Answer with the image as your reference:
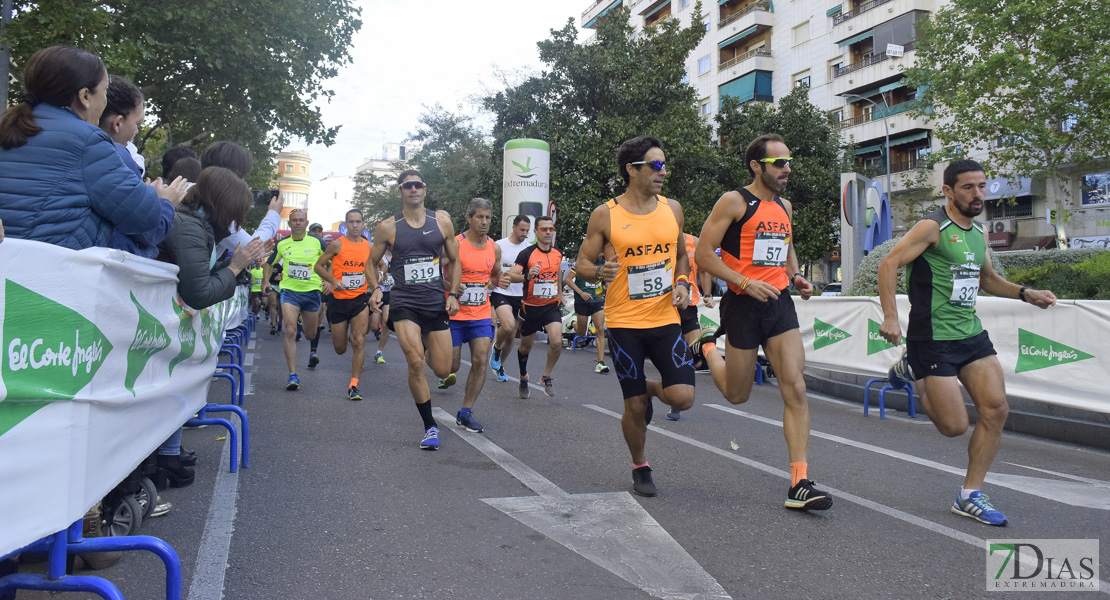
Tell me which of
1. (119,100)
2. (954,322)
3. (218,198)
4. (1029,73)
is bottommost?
(954,322)

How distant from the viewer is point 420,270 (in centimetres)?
668

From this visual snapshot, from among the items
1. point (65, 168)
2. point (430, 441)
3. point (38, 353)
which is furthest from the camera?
point (430, 441)

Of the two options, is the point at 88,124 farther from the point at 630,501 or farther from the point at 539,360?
the point at 539,360

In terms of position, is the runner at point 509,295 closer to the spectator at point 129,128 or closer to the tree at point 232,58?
→ the spectator at point 129,128

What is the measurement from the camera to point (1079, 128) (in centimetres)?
2773

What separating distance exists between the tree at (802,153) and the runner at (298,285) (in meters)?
23.7

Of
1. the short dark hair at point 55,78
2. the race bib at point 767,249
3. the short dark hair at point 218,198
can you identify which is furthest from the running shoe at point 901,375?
the short dark hair at point 55,78

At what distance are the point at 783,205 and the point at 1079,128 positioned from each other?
27952 mm

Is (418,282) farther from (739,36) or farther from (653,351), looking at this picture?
(739,36)

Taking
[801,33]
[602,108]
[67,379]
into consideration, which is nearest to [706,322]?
[67,379]

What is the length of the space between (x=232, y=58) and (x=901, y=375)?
17682 mm

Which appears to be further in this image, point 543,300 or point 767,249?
point 543,300

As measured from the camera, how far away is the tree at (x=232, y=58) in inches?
746

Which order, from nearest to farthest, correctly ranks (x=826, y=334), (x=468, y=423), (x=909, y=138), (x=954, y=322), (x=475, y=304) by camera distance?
(x=954, y=322)
(x=468, y=423)
(x=475, y=304)
(x=826, y=334)
(x=909, y=138)
